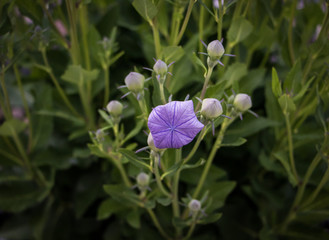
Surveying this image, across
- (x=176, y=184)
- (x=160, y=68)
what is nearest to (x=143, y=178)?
(x=176, y=184)

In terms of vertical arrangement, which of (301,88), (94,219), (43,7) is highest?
(43,7)

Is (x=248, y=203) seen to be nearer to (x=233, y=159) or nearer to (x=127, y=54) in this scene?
(x=233, y=159)

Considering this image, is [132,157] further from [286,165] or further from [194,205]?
[286,165]

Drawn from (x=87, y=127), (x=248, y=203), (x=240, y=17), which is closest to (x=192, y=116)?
(x=240, y=17)

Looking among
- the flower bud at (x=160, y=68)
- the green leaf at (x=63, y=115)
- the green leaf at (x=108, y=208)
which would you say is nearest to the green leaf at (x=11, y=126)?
the green leaf at (x=63, y=115)

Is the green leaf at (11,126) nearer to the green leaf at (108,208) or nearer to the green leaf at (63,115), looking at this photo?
the green leaf at (63,115)

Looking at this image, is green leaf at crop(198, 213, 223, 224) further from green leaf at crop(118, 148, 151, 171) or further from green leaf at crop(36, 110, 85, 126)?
green leaf at crop(36, 110, 85, 126)

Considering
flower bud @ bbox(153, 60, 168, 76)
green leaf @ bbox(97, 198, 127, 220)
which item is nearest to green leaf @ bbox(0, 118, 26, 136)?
green leaf @ bbox(97, 198, 127, 220)
